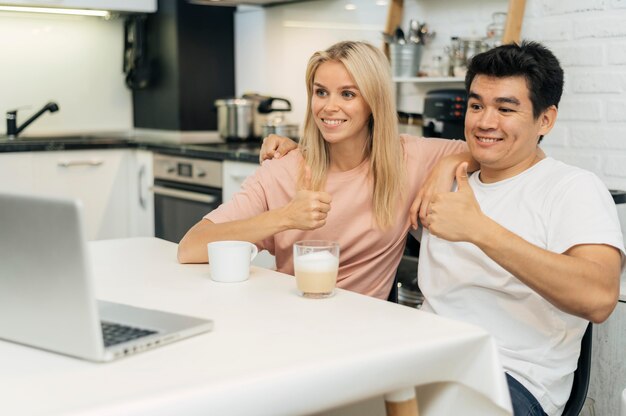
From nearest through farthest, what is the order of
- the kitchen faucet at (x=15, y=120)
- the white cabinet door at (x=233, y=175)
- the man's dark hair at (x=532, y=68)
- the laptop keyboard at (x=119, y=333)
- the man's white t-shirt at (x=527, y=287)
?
the laptop keyboard at (x=119, y=333) → the man's white t-shirt at (x=527, y=287) → the man's dark hair at (x=532, y=68) → the white cabinet door at (x=233, y=175) → the kitchen faucet at (x=15, y=120)

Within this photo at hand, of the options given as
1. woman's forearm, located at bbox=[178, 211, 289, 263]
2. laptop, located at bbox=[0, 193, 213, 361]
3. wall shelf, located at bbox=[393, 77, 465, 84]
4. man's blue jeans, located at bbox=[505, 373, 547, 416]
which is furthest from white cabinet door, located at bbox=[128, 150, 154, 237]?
laptop, located at bbox=[0, 193, 213, 361]

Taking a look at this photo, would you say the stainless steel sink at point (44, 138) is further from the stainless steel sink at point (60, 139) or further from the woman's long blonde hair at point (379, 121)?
the woman's long blonde hair at point (379, 121)

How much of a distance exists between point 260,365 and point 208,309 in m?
0.33

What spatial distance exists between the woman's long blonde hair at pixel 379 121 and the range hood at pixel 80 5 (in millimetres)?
2672

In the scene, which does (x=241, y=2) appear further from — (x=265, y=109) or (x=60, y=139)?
(x=60, y=139)

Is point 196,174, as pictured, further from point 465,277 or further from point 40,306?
point 40,306

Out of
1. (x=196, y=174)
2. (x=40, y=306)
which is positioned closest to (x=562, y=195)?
(x=40, y=306)

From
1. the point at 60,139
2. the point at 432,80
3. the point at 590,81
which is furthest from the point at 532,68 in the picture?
the point at 60,139

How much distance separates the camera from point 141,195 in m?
4.42

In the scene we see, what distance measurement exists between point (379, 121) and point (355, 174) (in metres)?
0.14

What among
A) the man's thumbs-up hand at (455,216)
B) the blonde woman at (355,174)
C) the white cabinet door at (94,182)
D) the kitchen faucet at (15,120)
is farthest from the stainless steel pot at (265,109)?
the man's thumbs-up hand at (455,216)

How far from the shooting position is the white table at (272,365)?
1.07 meters

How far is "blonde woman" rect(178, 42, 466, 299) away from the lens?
2.04 m

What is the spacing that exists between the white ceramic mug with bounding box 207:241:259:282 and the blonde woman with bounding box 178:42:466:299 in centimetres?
29
